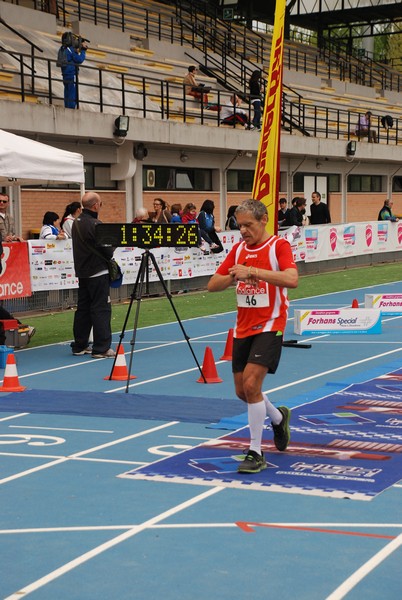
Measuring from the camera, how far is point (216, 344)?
1559cm

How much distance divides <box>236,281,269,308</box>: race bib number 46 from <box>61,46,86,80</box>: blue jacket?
17.7m

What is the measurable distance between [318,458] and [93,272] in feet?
21.9

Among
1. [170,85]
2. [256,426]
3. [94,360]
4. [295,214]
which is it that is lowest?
[94,360]

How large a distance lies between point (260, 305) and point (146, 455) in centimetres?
161

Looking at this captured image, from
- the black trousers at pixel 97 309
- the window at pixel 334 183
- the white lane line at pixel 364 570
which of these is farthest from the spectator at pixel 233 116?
the white lane line at pixel 364 570

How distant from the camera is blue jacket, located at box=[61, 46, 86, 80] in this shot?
24.8m

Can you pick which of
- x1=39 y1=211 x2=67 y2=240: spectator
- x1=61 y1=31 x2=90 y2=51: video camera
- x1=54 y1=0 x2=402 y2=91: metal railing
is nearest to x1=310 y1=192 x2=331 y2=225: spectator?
x1=61 y1=31 x2=90 y2=51: video camera

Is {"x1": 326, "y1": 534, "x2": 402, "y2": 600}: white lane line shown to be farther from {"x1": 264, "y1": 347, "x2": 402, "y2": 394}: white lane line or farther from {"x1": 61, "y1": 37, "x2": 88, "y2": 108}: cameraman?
{"x1": 61, "y1": 37, "x2": 88, "y2": 108}: cameraman

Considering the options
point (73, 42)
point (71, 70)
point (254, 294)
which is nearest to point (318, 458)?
point (254, 294)

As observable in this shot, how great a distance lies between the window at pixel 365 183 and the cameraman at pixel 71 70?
64.8ft

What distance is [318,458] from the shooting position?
26.7 ft

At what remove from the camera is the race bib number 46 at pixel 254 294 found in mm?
7848

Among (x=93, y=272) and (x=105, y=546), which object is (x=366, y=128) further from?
(x=105, y=546)

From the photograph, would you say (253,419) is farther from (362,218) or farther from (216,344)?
(362,218)
